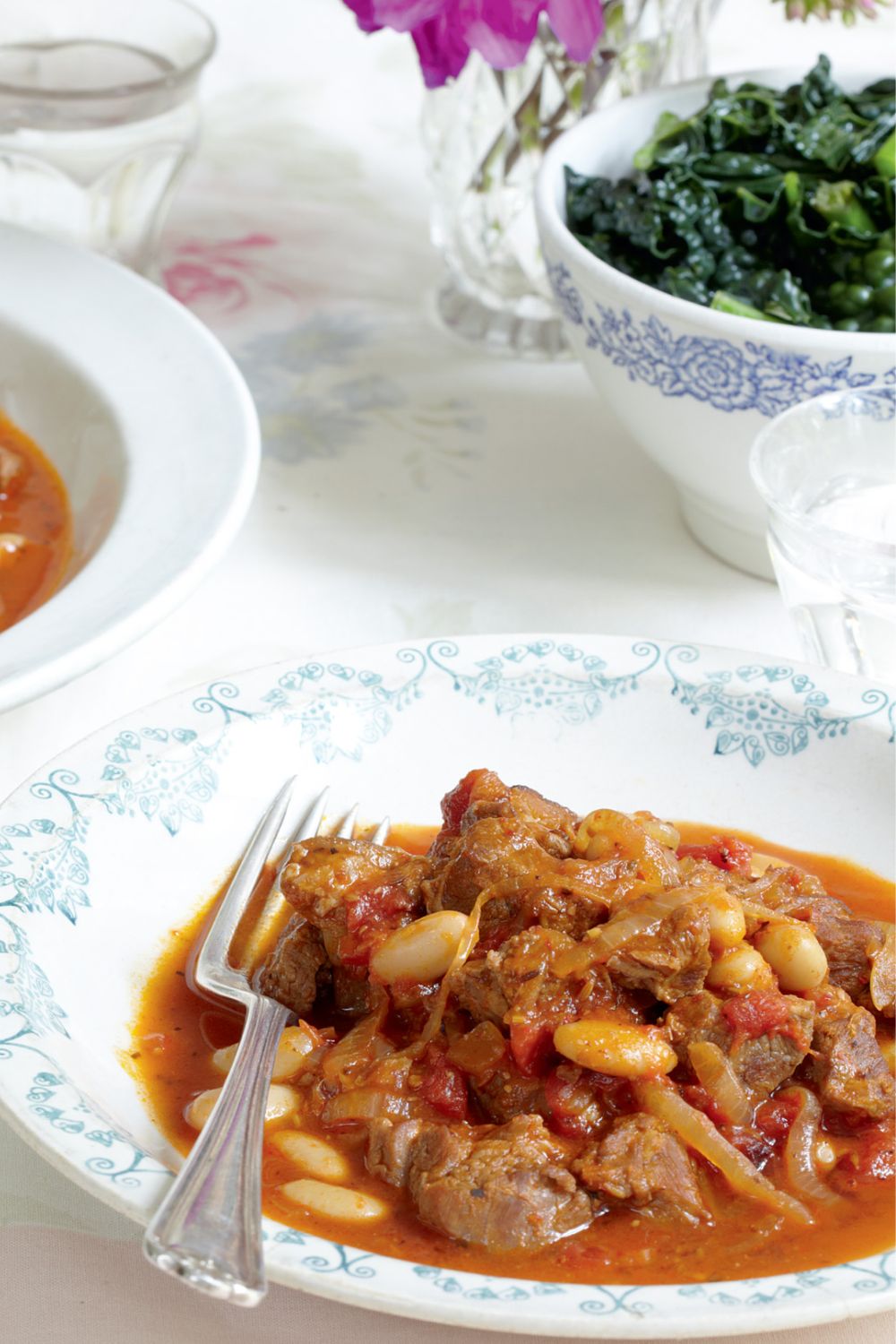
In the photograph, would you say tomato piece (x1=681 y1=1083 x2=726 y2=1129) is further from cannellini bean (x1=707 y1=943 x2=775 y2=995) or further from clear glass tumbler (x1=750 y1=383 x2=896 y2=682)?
clear glass tumbler (x1=750 y1=383 x2=896 y2=682)

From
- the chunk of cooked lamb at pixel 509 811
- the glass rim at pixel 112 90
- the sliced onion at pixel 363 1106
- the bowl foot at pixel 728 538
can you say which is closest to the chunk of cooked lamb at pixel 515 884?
the chunk of cooked lamb at pixel 509 811

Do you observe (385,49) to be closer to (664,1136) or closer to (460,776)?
(460,776)

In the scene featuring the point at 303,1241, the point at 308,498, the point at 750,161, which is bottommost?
the point at 308,498

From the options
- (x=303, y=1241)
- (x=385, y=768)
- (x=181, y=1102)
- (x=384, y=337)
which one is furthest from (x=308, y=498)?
(x=303, y=1241)

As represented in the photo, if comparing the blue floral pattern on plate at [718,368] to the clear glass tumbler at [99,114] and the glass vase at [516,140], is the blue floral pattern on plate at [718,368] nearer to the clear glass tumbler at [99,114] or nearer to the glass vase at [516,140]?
the glass vase at [516,140]

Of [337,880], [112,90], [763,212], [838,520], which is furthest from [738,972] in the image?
[112,90]

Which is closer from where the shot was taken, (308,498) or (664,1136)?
(664,1136)
